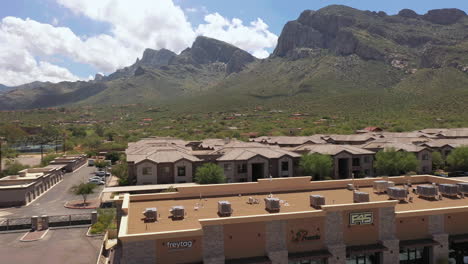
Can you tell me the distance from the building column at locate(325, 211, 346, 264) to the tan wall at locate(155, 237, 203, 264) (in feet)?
24.0

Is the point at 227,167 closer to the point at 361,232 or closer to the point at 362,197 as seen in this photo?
the point at 362,197

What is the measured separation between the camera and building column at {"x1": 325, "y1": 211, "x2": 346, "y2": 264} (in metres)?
19.5

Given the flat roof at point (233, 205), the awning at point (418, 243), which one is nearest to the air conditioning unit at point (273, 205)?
the flat roof at point (233, 205)

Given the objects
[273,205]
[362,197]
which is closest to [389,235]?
[362,197]

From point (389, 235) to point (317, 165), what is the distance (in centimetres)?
3357

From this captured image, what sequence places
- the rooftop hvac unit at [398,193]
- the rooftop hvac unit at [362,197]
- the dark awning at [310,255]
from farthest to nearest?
the rooftop hvac unit at [398,193] → the rooftop hvac unit at [362,197] → the dark awning at [310,255]

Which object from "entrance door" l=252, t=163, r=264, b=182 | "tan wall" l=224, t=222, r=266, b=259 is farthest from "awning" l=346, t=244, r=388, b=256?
"entrance door" l=252, t=163, r=264, b=182

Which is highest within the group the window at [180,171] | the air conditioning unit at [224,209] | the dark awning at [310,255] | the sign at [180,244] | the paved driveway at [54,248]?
the air conditioning unit at [224,209]

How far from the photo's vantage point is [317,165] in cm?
5394

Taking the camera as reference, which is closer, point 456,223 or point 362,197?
point 456,223

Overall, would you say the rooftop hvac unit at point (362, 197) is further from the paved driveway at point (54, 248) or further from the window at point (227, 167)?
the window at point (227, 167)

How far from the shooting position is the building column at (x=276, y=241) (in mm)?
18703

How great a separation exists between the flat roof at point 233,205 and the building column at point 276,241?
6.56ft

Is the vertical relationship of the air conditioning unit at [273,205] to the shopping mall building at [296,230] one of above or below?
above
